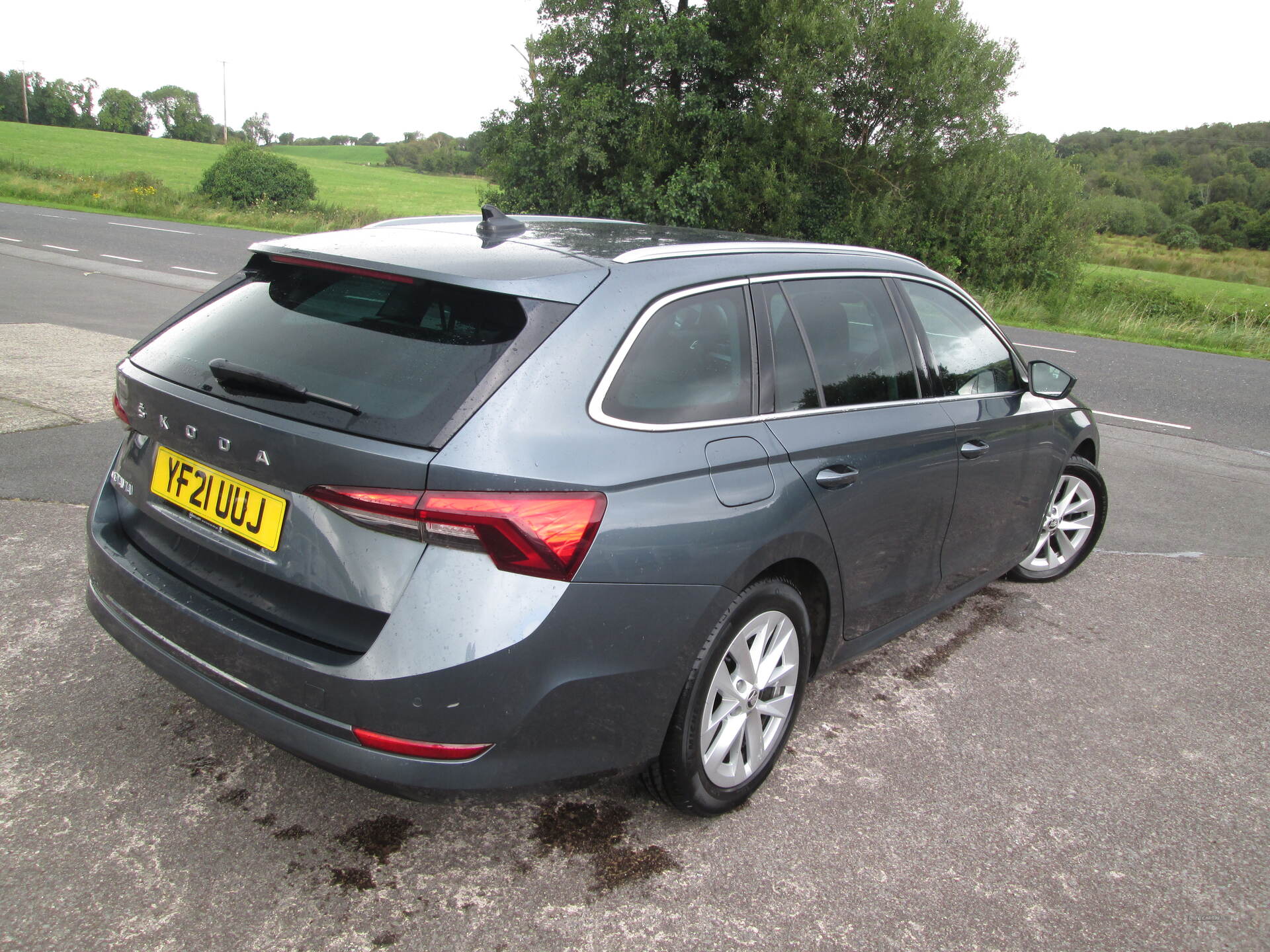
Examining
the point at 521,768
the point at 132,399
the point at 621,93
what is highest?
the point at 621,93

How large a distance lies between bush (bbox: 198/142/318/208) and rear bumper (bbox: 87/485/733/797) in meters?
34.0

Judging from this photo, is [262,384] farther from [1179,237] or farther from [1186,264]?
[1179,237]

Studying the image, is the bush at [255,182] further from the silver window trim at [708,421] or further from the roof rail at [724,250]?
the silver window trim at [708,421]

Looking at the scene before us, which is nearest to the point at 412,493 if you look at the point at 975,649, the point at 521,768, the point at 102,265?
the point at 521,768

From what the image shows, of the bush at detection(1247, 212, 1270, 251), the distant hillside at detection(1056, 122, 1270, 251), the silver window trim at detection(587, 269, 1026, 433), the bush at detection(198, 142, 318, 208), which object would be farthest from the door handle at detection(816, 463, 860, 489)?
the bush at detection(1247, 212, 1270, 251)

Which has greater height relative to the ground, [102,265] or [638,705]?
[638,705]

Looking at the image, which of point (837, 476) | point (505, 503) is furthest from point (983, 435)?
point (505, 503)

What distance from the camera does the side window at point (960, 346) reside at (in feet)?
12.0

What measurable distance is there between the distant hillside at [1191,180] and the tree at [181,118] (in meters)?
79.6

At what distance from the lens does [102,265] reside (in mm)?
15578

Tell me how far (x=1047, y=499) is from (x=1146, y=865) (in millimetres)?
2044

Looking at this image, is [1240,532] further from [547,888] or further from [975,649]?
[547,888]

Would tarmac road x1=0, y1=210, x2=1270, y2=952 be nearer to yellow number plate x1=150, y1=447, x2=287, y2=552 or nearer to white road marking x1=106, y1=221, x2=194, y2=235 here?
yellow number plate x1=150, y1=447, x2=287, y2=552

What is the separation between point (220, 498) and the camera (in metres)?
2.41
